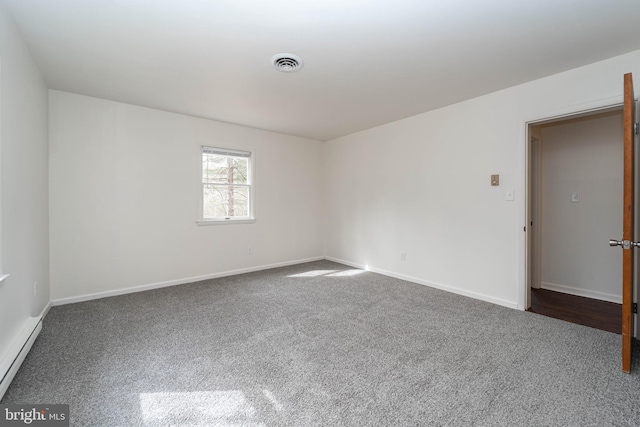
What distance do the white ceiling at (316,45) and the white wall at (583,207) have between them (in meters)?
1.41

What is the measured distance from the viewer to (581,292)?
3.67 metres

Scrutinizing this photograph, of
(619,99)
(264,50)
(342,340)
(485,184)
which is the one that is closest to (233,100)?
(264,50)

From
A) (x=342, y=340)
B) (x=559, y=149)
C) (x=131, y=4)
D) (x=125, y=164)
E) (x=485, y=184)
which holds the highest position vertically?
(x=131, y=4)

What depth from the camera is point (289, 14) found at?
6.35 ft

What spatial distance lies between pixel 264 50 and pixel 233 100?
50.0 inches

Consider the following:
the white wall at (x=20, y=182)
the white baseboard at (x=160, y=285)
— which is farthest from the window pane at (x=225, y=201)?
the white wall at (x=20, y=182)

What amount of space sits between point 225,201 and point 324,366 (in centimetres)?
322

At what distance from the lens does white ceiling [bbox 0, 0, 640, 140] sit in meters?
1.89

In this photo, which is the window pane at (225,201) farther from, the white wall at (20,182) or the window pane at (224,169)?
the white wall at (20,182)

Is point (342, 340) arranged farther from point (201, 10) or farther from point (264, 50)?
point (201, 10)

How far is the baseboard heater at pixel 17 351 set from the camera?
1.74m

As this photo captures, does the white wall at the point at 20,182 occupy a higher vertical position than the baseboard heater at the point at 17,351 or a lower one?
higher

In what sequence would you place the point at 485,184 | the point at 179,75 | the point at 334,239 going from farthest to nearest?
the point at 334,239, the point at 485,184, the point at 179,75

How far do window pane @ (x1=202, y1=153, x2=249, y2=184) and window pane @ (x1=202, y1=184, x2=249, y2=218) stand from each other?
98mm
